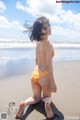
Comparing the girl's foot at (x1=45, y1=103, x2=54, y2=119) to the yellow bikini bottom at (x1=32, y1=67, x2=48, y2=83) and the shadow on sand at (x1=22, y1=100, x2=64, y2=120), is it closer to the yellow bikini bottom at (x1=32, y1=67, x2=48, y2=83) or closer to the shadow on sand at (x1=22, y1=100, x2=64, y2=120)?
the shadow on sand at (x1=22, y1=100, x2=64, y2=120)

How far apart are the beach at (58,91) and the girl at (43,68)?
0.19 m

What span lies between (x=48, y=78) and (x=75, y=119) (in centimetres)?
59

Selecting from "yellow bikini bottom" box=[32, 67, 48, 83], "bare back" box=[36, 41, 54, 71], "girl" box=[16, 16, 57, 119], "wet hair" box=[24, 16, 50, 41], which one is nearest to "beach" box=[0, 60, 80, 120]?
"girl" box=[16, 16, 57, 119]

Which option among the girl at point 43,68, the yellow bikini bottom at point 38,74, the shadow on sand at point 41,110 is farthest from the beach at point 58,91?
the yellow bikini bottom at point 38,74

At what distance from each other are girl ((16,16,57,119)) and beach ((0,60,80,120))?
0.61 feet

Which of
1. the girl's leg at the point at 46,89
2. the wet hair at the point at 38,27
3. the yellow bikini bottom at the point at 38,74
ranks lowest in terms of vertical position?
the girl's leg at the point at 46,89

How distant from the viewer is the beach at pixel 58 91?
4070mm

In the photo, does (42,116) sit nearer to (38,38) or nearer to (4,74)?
(38,38)

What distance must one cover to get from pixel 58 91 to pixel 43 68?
3.99ft

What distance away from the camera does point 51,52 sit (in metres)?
3.65

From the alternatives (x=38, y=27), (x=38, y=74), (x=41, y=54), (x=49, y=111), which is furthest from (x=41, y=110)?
(x=38, y=27)

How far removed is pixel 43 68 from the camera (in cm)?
375

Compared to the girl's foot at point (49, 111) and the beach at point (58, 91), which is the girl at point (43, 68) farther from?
the beach at point (58, 91)

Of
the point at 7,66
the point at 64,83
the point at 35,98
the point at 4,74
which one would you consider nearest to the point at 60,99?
the point at 35,98
